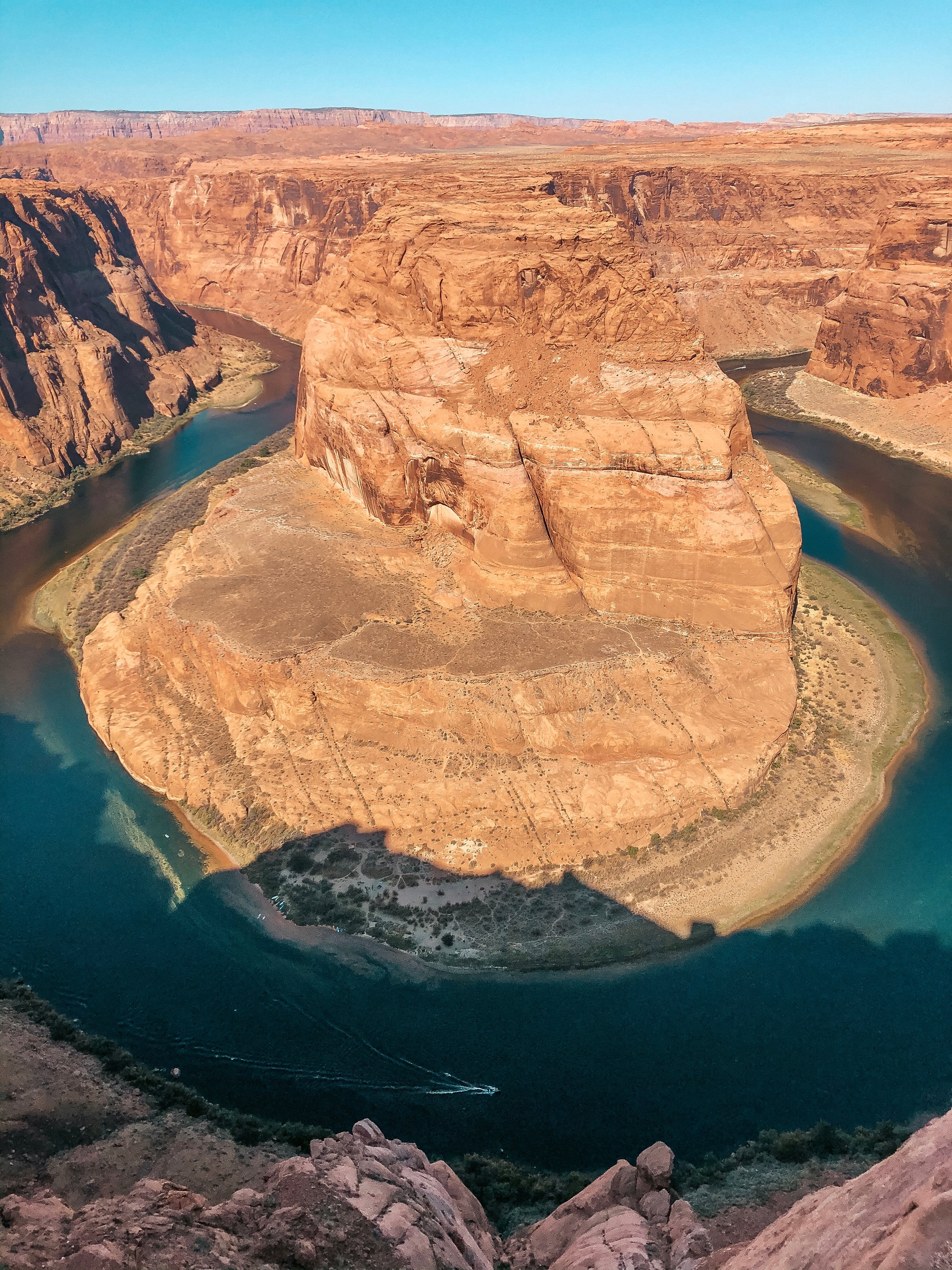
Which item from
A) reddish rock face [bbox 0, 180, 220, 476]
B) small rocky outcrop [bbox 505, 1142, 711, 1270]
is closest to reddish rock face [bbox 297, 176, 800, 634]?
small rocky outcrop [bbox 505, 1142, 711, 1270]

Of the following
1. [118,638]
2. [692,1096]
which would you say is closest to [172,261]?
[118,638]

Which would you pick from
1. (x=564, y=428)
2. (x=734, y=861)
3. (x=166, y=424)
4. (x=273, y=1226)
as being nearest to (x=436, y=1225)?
(x=273, y=1226)

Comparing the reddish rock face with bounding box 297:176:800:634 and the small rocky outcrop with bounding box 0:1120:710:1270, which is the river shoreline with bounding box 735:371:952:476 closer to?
the reddish rock face with bounding box 297:176:800:634

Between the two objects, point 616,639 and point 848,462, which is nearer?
point 616,639

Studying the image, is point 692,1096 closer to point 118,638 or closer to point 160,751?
point 160,751

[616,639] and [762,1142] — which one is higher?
[616,639]

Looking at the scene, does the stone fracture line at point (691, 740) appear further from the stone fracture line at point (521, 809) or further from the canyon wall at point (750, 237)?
the canyon wall at point (750, 237)

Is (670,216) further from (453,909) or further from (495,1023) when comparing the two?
(495,1023)
